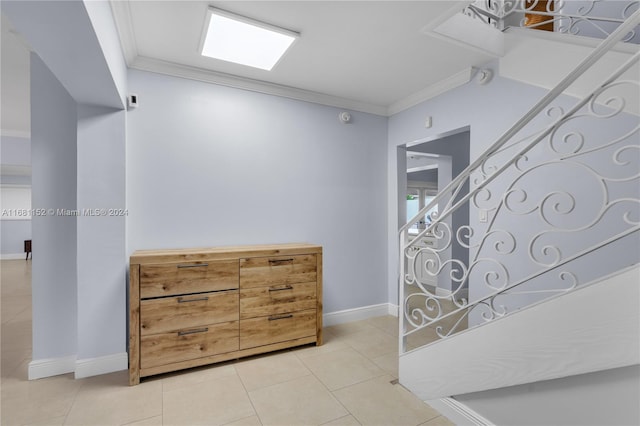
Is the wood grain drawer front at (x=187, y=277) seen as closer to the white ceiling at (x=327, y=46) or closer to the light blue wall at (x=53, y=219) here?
the light blue wall at (x=53, y=219)

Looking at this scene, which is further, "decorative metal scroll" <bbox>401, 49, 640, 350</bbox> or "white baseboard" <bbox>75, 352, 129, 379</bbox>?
"white baseboard" <bbox>75, 352, 129, 379</bbox>

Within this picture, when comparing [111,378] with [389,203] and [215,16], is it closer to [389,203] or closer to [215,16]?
[215,16]

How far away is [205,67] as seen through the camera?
2.84 meters

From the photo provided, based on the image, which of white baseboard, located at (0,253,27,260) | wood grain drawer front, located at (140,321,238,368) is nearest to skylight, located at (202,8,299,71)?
wood grain drawer front, located at (140,321,238,368)

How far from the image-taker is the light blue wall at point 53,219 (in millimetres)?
2375

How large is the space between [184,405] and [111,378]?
78 cm

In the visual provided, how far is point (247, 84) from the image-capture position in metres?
3.07

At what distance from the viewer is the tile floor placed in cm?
193

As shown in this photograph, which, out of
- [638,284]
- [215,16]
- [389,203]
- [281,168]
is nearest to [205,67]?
[215,16]

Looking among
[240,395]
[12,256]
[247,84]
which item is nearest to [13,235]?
[12,256]

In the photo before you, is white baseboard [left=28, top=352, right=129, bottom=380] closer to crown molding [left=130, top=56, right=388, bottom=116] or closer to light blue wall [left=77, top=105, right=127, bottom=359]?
light blue wall [left=77, top=105, right=127, bottom=359]

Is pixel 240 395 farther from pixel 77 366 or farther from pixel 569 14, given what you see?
pixel 569 14

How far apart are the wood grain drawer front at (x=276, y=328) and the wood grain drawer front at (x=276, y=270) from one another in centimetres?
32

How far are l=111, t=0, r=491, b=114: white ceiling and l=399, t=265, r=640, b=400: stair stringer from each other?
6.13ft
